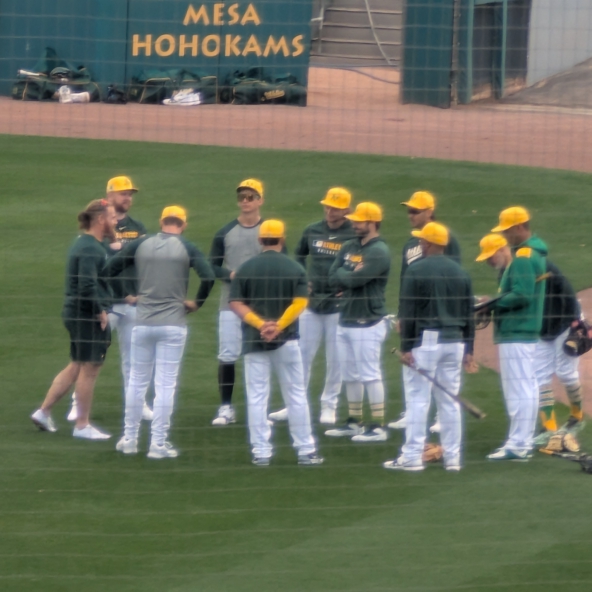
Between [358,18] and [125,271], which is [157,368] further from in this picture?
[358,18]

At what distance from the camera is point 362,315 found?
7.70 metres

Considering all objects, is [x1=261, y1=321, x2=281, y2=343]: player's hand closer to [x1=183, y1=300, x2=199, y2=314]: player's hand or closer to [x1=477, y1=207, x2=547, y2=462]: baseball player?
[x1=183, y1=300, x2=199, y2=314]: player's hand

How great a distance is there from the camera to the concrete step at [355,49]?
2248cm

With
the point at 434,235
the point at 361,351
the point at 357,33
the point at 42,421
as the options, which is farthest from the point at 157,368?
the point at 357,33

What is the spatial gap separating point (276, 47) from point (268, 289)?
13.2 m

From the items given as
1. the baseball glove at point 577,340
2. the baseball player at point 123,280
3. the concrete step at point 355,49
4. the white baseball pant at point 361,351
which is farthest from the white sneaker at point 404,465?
the concrete step at point 355,49

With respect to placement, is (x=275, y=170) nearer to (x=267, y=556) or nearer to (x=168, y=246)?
(x=168, y=246)

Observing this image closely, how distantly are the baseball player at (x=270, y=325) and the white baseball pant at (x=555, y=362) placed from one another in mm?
1534

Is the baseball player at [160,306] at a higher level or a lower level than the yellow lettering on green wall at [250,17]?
lower

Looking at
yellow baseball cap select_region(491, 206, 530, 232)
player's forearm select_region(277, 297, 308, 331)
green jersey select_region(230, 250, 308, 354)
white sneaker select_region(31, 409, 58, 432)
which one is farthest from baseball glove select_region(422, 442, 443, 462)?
white sneaker select_region(31, 409, 58, 432)

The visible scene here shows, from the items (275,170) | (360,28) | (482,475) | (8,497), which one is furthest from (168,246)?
(360,28)

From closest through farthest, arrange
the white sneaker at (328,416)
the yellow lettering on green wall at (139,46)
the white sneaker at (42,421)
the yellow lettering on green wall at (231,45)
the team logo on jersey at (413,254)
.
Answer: the team logo on jersey at (413,254) < the white sneaker at (42,421) < the white sneaker at (328,416) < the yellow lettering on green wall at (139,46) < the yellow lettering on green wall at (231,45)

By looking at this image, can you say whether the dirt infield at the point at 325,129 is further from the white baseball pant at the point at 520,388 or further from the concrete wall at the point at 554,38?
the white baseball pant at the point at 520,388

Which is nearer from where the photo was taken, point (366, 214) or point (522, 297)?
point (522, 297)
